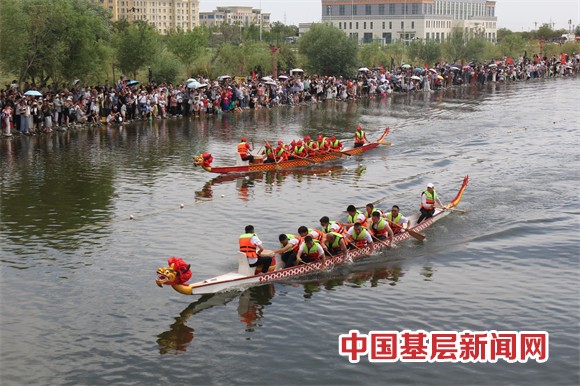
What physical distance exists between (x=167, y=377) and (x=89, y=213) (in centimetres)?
1148

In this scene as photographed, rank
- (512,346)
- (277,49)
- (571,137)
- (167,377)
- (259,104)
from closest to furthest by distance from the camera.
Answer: (167,377)
(512,346)
(571,137)
(259,104)
(277,49)

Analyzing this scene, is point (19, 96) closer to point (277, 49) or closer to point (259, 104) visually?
point (259, 104)

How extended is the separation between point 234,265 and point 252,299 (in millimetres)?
2354

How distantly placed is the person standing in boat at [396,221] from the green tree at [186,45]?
137ft

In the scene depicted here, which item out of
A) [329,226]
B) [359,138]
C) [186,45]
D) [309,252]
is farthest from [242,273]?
[186,45]

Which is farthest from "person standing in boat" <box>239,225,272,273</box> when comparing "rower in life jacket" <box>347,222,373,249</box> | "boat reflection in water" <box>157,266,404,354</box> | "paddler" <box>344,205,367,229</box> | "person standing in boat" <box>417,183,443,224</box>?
"person standing in boat" <box>417,183,443,224</box>

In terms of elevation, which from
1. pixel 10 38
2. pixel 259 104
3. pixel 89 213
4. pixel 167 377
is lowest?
pixel 167 377

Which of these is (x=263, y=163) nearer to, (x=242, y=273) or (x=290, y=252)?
Answer: (x=290, y=252)

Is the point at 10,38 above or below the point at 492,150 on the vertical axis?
above

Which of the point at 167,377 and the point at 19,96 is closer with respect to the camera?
the point at 167,377

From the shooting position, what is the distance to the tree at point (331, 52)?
66.0m

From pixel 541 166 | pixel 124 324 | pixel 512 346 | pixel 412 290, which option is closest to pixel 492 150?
pixel 541 166

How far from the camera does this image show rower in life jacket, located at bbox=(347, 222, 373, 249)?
2086 centimetres

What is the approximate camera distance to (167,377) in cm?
1438
